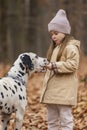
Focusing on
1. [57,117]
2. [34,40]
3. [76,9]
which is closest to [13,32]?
[34,40]

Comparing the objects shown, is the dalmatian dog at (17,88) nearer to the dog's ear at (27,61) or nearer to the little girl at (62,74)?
the dog's ear at (27,61)

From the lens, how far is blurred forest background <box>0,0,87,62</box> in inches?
1010

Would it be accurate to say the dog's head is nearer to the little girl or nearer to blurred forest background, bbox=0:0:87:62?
the little girl

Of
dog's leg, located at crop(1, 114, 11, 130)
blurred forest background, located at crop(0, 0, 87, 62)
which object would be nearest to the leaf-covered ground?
dog's leg, located at crop(1, 114, 11, 130)

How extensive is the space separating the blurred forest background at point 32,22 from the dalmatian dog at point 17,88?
13622mm

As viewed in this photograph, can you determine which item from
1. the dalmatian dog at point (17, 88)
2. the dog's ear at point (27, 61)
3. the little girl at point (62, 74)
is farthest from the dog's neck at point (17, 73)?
the little girl at point (62, 74)

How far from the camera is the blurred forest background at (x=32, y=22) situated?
25.7 metres

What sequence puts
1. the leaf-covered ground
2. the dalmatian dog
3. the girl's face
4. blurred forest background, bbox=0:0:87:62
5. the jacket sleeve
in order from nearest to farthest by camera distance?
the dalmatian dog → the jacket sleeve → the girl's face → the leaf-covered ground → blurred forest background, bbox=0:0:87:62

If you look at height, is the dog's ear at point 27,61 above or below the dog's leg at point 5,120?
above

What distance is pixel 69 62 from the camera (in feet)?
27.5

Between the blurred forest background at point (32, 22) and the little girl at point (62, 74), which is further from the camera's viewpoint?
the blurred forest background at point (32, 22)

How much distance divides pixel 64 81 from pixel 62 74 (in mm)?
123

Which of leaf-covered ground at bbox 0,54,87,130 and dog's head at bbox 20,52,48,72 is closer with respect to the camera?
dog's head at bbox 20,52,48,72

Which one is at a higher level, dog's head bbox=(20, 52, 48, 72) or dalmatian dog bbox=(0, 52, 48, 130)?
dog's head bbox=(20, 52, 48, 72)
